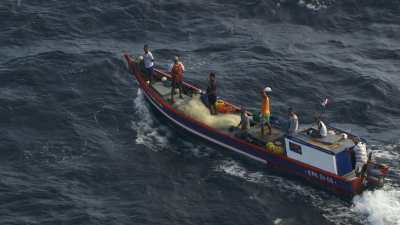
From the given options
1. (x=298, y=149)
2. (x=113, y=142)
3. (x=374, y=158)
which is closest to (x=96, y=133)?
(x=113, y=142)

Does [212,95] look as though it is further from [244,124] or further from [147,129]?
[147,129]

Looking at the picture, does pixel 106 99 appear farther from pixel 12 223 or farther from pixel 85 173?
pixel 12 223

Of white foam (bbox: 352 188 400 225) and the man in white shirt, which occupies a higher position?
the man in white shirt

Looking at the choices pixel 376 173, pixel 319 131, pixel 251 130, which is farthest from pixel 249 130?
pixel 376 173

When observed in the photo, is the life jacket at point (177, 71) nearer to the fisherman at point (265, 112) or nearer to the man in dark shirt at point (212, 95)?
the man in dark shirt at point (212, 95)

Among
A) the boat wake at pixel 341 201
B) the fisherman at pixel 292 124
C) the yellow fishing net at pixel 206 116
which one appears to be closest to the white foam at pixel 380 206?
the boat wake at pixel 341 201

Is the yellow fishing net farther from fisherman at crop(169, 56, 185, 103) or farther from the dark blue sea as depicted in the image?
the dark blue sea

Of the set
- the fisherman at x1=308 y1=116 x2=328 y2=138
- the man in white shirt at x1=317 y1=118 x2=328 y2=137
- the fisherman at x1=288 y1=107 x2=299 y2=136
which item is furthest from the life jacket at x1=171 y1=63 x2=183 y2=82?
the man in white shirt at x1=317 y1=118 x2=328 y2=137
